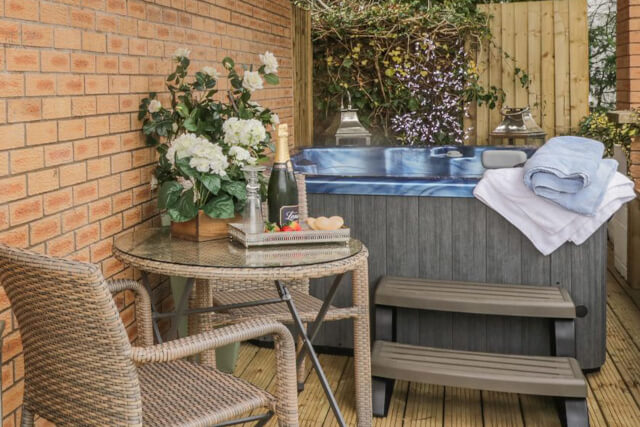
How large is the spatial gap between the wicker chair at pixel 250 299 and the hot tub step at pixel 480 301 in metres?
0.33

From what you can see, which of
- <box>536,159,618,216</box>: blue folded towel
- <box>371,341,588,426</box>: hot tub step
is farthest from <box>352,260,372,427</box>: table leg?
<box>536,159,618,216</box>: blue folded towel

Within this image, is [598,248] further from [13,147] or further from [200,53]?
[13,147]

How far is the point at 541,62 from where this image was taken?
6527 mm

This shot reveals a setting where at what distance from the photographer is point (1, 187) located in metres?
1.96

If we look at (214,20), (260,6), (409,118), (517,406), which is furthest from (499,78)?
(517,406)

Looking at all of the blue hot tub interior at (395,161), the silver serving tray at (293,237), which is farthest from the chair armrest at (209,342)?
the blue hot tub interior at (395,161)

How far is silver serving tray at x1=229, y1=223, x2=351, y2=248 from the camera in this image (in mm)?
2170

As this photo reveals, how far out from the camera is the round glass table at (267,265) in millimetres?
1936

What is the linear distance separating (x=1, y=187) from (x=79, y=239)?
0.45 m

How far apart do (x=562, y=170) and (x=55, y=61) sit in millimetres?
1780

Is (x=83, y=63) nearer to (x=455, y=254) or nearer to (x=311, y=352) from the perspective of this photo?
(x=311, y=352)

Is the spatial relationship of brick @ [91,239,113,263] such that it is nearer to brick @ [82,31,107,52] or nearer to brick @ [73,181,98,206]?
brick @ [73,181,98,206]

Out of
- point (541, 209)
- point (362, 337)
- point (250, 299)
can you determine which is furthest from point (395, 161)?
point (362, 337)

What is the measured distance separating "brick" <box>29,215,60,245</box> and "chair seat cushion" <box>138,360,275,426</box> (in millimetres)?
499
